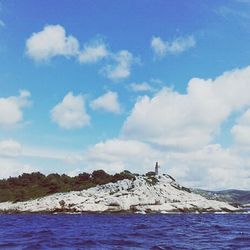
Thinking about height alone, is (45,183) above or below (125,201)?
above

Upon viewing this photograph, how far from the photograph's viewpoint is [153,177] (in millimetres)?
166500

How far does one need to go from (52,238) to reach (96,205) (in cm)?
8842

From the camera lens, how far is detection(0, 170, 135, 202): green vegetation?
6043 inches

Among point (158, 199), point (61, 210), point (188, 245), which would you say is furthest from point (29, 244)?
point (158, 199)

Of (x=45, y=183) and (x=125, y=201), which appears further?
(x=45, y=183)

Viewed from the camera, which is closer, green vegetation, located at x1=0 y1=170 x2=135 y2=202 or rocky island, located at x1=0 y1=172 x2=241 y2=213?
rocky island, located at x1=0 y1=172 x2=241 y2=213

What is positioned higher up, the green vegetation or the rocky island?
the green vegetation

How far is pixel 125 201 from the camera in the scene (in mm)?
139000

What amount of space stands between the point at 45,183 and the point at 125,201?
38597 mm

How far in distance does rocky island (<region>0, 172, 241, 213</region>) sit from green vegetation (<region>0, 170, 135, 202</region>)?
16.7 ft

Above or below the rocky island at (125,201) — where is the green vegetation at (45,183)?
above

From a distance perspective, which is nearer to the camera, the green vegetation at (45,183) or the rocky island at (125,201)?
the rocky island at (125,201)

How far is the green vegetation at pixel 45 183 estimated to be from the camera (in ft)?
504

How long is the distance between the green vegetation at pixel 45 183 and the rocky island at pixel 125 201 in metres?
5.10
